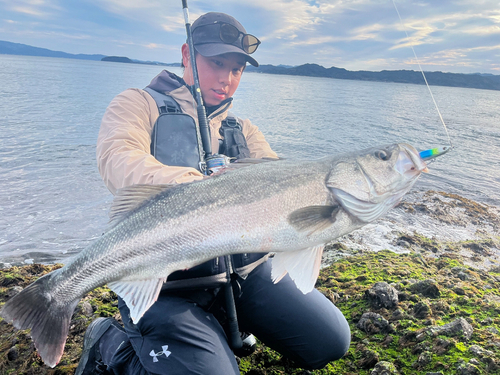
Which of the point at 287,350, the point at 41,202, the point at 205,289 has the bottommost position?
the point at 41,202

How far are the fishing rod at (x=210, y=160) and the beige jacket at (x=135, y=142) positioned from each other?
0.26m

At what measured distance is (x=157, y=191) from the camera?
2.42 meters

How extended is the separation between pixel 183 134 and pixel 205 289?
5.81 feet

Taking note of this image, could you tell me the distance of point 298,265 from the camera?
2555 mm

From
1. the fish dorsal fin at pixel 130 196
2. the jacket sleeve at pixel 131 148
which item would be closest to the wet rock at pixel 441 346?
the jacket sleeve at pixel 131 148

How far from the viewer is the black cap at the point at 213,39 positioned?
4.02m

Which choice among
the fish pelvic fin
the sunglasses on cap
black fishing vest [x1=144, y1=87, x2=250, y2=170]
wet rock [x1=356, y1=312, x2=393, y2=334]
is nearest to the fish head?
wet rock [x1=356, y1=312, x2=393, y2=334]

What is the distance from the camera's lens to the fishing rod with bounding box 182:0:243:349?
2990mm

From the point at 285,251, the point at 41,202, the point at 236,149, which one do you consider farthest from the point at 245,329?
the point at 41,202

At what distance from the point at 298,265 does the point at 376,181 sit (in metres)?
0.94

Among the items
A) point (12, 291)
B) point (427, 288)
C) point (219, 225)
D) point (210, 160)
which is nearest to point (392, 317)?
point (427, 288)

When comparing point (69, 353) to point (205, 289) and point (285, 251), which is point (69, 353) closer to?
point (205, 289)

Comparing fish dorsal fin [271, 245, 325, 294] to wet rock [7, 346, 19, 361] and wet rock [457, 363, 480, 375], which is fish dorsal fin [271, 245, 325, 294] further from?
wet rock [7, 346, 19, 361]

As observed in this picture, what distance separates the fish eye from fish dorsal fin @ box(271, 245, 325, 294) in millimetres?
914
